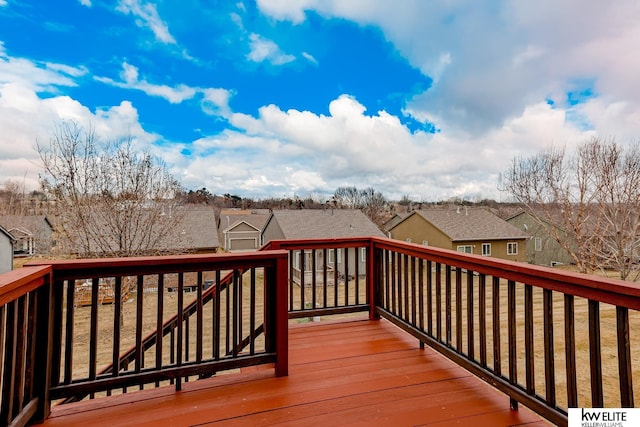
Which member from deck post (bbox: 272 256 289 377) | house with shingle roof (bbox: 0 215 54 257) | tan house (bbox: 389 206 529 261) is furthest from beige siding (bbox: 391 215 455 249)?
deck post (bbox: 272 256 289 377)

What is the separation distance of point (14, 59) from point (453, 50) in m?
9.97

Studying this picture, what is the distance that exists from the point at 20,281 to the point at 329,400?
5.86 ft

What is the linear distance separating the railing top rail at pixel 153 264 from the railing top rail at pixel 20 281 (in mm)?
99

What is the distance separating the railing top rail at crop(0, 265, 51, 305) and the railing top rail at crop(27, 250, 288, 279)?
0.10 metres

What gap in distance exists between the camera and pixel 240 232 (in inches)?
926

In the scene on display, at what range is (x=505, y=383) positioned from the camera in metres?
1.99

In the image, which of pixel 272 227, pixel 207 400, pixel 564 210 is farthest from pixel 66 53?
pixel 564 210

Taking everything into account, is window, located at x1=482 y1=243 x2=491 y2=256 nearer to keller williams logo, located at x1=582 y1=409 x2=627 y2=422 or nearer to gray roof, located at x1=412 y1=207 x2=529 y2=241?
gray roof, located at x1=412 y1=207 x2=529 y2=241

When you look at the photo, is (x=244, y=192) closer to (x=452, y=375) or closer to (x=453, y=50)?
(x=453, y=50)

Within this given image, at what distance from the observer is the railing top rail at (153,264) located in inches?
75.8

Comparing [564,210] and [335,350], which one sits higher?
[564,210]

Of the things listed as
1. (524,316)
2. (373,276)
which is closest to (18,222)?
(373,276)

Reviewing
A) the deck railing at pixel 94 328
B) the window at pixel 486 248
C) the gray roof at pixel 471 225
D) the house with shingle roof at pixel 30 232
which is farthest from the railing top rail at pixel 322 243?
the window at pixel 486 248

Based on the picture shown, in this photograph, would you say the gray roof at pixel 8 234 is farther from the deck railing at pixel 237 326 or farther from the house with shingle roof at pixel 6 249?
the deck railing at pixel 237 326
